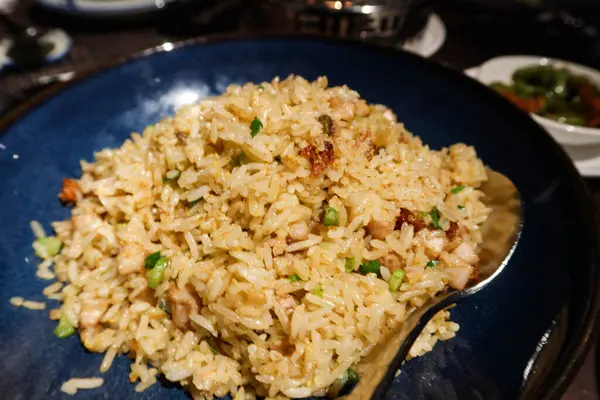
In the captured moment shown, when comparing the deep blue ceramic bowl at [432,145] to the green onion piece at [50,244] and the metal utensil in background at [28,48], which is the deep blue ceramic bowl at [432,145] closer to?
the green onion piece at [50,244]

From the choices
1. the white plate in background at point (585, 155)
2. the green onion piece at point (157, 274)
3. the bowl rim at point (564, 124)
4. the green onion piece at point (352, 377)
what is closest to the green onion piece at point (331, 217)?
the green onion piece at point (352, 377)

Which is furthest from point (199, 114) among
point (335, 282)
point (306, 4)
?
point (306, 4)

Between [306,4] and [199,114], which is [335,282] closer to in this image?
[199,114]

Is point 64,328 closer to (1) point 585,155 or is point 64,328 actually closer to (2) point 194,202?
(2) point 194,202

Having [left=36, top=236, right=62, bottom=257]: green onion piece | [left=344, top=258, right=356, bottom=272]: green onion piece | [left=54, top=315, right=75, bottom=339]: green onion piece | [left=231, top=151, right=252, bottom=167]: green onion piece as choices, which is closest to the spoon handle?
[left=344, top=258, right=356, bottom=272]: green onion piece

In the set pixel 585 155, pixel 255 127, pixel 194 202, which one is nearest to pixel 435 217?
pixel 255 127
